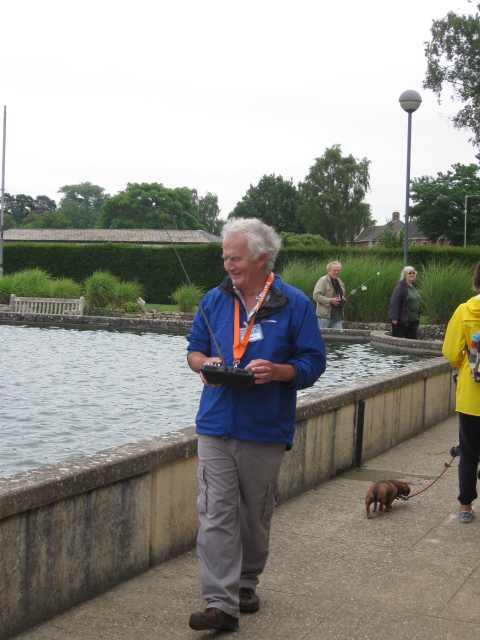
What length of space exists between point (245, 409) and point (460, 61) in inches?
1631

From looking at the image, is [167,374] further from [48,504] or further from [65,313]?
[65,313]

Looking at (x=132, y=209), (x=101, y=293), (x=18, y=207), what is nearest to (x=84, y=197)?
(x=18, y=207)

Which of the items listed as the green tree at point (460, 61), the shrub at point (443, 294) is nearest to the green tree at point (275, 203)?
the green tree at point (460, 61)

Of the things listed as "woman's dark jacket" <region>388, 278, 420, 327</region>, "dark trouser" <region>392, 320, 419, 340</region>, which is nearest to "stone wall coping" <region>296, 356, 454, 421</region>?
"woman's dark jacket" <region>388, 278, 420, 327</region>

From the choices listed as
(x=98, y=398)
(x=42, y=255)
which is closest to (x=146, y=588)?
(x=98, y=398)

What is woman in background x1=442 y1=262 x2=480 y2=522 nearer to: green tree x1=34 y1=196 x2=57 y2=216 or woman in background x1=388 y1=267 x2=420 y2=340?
woman in background x1=388 y1=267 x2=420 y2=340

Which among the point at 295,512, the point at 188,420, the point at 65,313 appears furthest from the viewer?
the point at 65,313

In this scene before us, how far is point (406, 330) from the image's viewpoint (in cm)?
1592

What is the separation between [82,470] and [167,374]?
10.1 metres

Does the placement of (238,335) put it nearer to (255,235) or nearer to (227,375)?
(227,375)

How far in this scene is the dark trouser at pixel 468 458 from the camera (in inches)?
223

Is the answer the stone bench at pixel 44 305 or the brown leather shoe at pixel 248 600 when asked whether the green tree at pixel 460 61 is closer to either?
the stone bench at pixel 44 305

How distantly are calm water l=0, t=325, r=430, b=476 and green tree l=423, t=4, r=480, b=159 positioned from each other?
26.7 meters

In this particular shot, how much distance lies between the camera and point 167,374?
46.7ft
